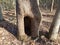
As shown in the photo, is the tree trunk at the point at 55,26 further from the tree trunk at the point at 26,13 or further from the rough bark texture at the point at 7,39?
the rough bark texture at the point at 7,39

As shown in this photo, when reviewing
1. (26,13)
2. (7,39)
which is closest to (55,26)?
(26,13)

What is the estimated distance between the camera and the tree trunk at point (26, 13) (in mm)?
5305

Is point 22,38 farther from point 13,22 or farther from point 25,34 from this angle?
point 13,22

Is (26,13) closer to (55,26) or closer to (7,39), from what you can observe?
(55,26)

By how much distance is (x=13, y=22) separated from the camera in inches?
289

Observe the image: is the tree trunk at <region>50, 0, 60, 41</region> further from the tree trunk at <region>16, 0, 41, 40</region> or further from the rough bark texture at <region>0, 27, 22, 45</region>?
the rough bark texture at <region>0, 27, 22, 45</region>

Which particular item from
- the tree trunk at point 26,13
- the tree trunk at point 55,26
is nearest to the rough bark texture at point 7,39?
the tree trunk at point 26,13

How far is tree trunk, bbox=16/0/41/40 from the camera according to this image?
530cm

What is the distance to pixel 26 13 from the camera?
5.43m

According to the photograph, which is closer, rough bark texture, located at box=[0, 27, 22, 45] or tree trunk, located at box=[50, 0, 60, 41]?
tree trunk, located at box=[50, 0, 60, 41]

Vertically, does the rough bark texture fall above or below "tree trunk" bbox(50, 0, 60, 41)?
below

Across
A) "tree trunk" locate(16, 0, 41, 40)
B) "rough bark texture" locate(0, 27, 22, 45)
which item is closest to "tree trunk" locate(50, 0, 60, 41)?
"tree trunk" locate(16, 0, 41, 40)

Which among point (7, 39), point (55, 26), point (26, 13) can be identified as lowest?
point (7, 39)

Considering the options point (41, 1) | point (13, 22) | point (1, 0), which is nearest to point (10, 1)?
point (1, 0)
